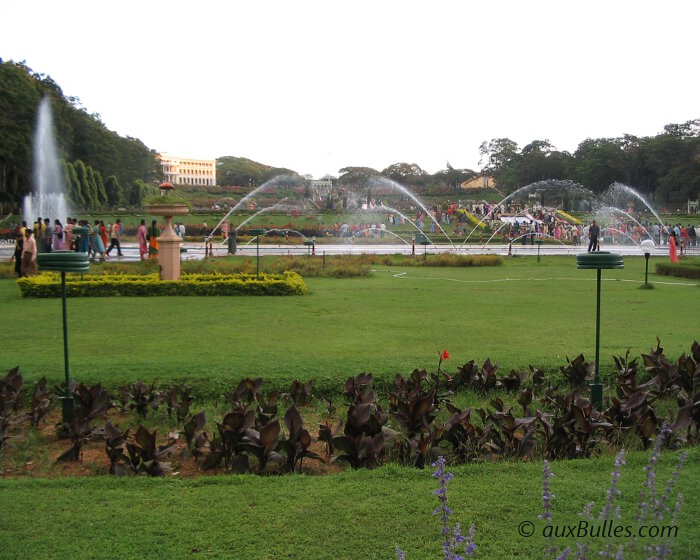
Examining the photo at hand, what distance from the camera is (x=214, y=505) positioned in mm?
3689

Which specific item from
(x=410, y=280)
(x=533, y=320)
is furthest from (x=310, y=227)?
(x=533, y=320)

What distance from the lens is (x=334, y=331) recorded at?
8844mm

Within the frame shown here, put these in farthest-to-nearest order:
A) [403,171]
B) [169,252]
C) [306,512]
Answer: [403,171], [169,252], [306,512]

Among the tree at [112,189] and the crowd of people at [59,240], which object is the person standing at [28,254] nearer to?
the crowd of people at [59,240]

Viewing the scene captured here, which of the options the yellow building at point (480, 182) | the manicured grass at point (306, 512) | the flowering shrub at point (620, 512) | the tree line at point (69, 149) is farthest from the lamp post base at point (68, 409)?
the yellow building at point (480, 182)

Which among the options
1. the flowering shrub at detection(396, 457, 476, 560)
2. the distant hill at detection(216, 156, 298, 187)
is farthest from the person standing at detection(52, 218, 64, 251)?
the distant hill at detection(216, 156, 298, 187)

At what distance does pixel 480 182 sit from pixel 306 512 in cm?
8566

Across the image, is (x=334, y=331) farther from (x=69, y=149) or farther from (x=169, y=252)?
(x=69, y=149)

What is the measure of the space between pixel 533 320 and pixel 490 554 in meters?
6.86

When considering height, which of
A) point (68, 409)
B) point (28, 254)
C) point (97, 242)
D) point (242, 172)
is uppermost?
point (242, 172)

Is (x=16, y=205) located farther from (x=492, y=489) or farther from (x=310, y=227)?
(x=492, y=489)

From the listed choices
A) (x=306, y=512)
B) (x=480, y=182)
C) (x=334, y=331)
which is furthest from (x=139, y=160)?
(x=306, y=512)

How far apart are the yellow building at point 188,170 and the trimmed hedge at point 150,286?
99.0 meters

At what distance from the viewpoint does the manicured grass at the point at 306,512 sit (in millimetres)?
3246
